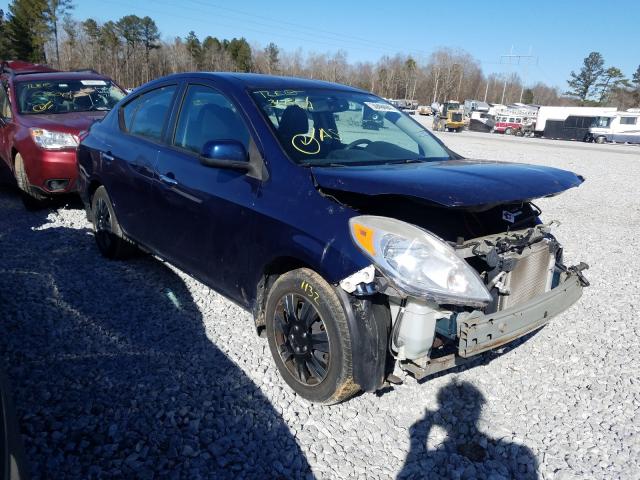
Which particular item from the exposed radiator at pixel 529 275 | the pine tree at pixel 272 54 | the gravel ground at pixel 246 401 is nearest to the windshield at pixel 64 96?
the gravel ground at pixel 246 401

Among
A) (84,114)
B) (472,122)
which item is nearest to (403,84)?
(472,122)

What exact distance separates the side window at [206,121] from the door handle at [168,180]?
0.25 meters

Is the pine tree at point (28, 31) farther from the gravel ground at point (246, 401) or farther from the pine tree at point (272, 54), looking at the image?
the gravel ground at point (246, 401)

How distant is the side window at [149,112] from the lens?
3900 millimetres

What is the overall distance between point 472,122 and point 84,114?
4585 centimetres

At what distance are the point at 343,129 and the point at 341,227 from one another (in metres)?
1.25

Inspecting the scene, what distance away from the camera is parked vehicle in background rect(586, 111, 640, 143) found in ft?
124

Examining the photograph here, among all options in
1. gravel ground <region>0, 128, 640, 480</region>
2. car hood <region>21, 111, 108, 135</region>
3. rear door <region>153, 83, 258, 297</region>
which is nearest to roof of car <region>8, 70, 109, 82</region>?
car hood <region>21, 111, 108, 135</region>

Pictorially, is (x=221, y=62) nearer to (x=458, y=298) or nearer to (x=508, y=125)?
(x=508, y=125)

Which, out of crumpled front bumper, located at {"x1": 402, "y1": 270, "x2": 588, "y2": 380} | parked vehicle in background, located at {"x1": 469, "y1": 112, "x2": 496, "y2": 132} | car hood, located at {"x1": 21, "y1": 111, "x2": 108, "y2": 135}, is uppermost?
car hood, located at {"x1": 21, "y1": 111, "x2": 108, "y2": 135}

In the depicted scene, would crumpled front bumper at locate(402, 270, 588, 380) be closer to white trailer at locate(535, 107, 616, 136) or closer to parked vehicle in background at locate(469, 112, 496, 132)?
white trailer at locate(535, 107, 616, 136)

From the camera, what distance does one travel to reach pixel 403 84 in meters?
97.7

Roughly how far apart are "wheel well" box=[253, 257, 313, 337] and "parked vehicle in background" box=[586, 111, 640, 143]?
42096 mm

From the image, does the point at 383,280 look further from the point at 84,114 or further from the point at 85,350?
the point at 84,114
